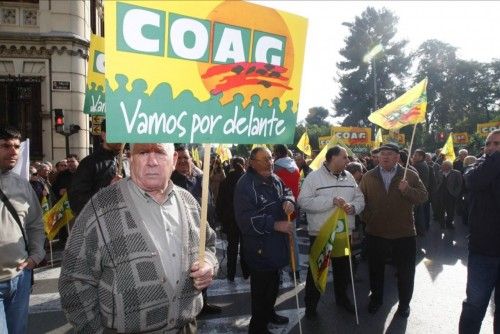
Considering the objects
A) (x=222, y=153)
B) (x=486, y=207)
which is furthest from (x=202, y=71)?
(x=222, y=153)

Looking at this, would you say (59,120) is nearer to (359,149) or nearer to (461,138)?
(359,149)

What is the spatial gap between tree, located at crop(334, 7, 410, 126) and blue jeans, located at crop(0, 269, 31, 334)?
5287cm

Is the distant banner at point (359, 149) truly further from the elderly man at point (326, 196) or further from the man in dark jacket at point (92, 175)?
the man in dark jacket at point (92, 175)

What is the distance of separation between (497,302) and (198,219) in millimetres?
3029

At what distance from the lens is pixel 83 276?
216 centimetres

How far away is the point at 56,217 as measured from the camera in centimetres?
826

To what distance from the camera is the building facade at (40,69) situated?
47.7 feet

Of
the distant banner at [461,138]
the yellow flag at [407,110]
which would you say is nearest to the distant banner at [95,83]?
the yellow flag at [407,110]

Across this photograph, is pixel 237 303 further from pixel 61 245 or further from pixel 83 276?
pixel 61 245

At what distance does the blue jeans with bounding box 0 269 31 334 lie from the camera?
3202mm

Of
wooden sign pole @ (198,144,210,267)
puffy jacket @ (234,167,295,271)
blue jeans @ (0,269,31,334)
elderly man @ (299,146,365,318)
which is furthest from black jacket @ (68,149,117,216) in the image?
wooden sign pole @ (198,144,210,267)

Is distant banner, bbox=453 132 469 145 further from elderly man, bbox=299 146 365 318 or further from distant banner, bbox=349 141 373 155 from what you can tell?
elderly man, bbox=299 146 365 318

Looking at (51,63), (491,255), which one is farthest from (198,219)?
(51,63)

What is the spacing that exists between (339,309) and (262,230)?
194 centimetres
